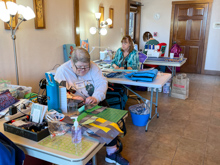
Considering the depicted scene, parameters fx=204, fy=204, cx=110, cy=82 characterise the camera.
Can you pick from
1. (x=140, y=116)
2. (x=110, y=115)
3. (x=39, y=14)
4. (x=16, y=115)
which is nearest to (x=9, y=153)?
(x=16, y=115)

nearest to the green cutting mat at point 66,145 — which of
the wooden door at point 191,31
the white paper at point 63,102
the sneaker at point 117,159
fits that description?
the white paper at point 63,102

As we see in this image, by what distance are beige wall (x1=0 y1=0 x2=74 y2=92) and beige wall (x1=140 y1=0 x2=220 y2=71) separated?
367cm

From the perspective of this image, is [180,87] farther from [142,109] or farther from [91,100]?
[91,100]

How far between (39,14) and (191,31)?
4.81 meters

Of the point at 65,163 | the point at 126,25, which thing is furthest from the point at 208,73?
the point at 65,163

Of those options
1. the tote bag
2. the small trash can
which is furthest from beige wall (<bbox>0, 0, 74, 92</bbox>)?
the tote bag

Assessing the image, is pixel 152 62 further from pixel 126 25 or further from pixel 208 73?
pixel 208 73

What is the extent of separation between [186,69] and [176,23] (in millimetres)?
1475

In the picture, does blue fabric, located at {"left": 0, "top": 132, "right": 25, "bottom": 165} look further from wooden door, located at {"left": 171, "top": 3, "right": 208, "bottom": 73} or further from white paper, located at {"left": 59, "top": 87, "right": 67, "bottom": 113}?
wooden door, located at {"left": 171, "top": 3, "right": 208, "bottom": 73}

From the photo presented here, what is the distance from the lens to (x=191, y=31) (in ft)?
20.3

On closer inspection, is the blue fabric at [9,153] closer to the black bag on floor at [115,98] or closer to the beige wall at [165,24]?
the black bag on floor at [115,98]

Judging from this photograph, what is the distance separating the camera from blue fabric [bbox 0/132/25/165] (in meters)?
1.02

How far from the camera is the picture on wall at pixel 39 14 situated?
2.87 m

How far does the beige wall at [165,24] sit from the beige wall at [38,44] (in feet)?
12.0
